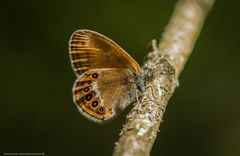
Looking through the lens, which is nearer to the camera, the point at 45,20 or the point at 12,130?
the point at 12,130

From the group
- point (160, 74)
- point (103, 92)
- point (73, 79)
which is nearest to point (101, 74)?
point (103, 92)

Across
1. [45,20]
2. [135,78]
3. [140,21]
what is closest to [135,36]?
[140,21]

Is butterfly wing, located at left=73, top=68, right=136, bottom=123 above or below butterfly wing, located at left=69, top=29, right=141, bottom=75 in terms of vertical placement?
below

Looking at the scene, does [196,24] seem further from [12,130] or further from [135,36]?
[12,130]

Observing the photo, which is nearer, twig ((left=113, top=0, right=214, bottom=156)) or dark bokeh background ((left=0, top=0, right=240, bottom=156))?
twig ((left=113, top=0, right=214, bottom=156))

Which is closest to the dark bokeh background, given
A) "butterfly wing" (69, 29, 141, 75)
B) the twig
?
the twig

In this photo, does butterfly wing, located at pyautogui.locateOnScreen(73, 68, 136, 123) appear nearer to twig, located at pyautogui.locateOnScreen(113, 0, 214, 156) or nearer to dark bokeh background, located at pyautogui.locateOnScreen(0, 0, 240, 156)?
twig, located at pyautogui.locateOnScreen(113, 0, 214, 156)

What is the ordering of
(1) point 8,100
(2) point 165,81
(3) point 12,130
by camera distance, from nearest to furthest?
1. (2) point 165,81
2. (3) point 12,130
3. (1) point 8,100
